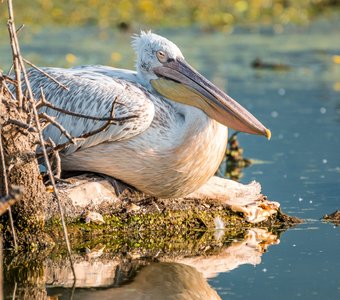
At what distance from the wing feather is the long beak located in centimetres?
17

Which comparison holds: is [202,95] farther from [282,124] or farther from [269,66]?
[269,66]

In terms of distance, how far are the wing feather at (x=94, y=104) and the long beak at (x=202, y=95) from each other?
17 centimetres

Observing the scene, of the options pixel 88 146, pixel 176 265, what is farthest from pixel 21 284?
pixel 88 146

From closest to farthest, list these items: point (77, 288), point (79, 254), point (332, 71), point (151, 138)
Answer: point (77, 288) < point (79, 254) < point (151, 138) < point (332, 71)

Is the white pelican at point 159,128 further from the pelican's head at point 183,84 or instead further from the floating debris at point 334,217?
the floating debris at point 334,217

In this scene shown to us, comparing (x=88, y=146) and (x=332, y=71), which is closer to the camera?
(x=88, y=146)

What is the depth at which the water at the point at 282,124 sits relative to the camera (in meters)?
5.64

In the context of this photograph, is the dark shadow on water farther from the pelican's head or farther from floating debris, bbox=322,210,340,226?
the pelican's head

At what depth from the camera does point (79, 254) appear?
616 cm

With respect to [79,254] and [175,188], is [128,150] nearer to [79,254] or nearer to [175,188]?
[175,188]

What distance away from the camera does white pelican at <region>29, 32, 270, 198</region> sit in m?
6.56

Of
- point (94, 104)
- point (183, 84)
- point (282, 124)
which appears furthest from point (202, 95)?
point (282, 124)

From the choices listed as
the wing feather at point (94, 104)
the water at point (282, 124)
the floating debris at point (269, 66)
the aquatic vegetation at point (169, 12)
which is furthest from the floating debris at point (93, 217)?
the aquatic vegetation at point (169, 12)

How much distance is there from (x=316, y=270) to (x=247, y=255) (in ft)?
1.82
